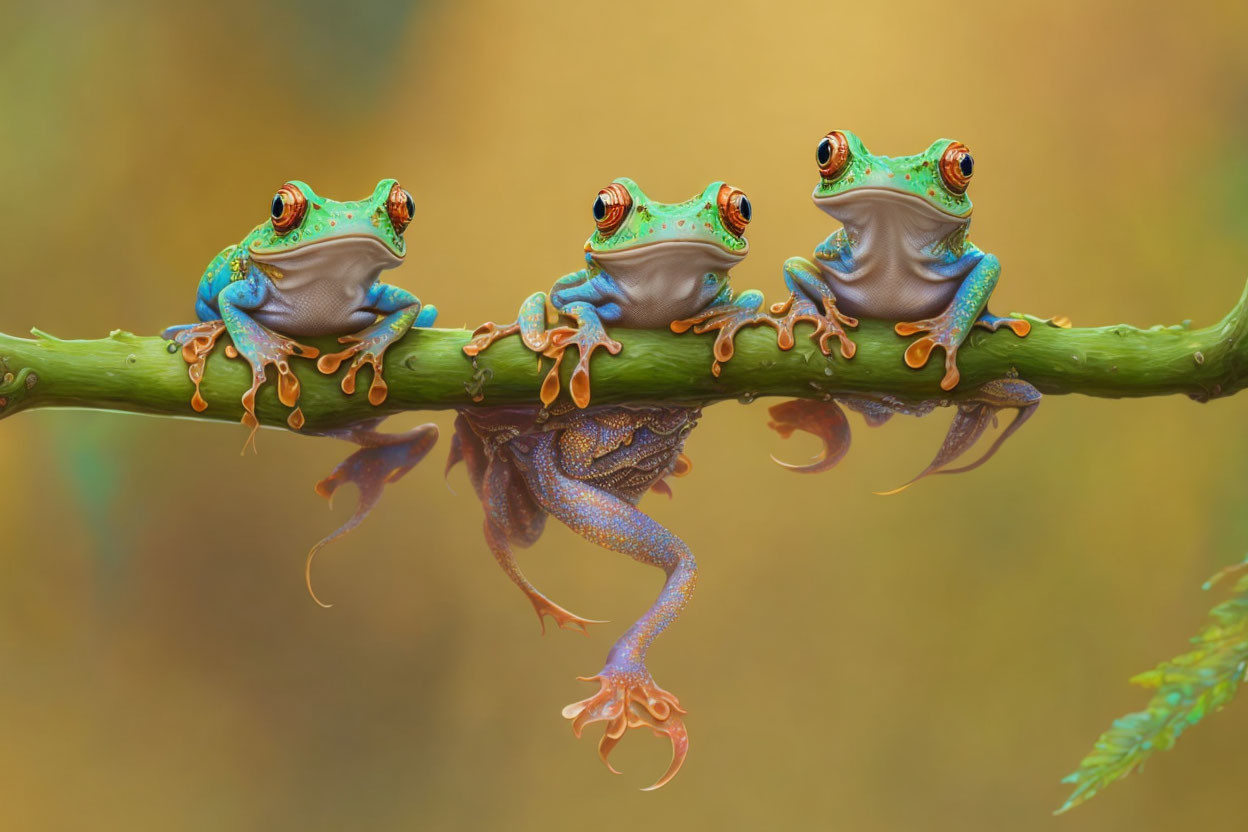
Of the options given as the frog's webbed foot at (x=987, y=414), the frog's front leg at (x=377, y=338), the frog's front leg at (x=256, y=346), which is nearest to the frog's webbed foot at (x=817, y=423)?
the frog's webbed foot at (x=987, y=414)

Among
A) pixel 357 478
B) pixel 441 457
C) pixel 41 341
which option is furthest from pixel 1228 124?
pixel 41 341

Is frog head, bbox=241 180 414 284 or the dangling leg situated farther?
the dangling leg

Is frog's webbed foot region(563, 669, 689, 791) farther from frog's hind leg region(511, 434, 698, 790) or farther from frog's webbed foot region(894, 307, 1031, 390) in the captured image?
frog's webbed foot region(894, 307, 1031, 390)

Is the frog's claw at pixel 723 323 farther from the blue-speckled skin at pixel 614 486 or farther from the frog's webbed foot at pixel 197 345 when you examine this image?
the frog's webbed foot at pixel 197 345

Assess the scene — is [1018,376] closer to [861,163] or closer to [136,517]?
[861,163]

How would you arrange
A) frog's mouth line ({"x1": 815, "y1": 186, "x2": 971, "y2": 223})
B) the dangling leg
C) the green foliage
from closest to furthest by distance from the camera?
1. the green foliage
2. frog's mouth line ({"x1": 815, "y1": 186, "x2": 971, "y2": 223})
3. the dangling leg

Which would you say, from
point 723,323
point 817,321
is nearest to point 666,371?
point 723,323

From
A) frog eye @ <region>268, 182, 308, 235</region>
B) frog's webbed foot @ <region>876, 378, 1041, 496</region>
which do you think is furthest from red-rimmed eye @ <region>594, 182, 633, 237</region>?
frog's webbed foot @ <region>876, 378, 1041, 496</region>

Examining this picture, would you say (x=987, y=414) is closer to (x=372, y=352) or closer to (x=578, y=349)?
(x=578, y=349)
